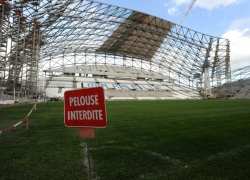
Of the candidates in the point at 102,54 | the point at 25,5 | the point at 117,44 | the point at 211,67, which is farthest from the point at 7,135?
the point at 211,67

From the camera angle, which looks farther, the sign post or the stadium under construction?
the stadium under construction

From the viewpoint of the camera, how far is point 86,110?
2.42 metres

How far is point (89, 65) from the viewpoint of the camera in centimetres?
5338

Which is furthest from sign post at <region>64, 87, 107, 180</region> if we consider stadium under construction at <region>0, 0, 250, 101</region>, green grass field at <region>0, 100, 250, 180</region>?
stadium under construction at <region>0, 0, 250, 101</region>

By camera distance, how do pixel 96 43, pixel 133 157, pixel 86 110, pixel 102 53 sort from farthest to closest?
pixel 102 53, pixel 96 43, pixel 133 157, pixel 86 110

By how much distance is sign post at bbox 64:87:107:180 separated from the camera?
2.25 m

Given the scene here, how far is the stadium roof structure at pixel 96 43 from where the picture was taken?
26484mm

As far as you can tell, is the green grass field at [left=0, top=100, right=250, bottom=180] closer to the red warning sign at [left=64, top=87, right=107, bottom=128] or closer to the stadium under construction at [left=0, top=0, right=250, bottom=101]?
the red warning sign at [left=64, top=87, right=107, bottom=128]

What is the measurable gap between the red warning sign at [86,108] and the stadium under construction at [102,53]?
984 inches

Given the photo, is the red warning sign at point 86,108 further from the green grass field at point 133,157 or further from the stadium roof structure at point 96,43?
the stadium roof structure at point 96,43

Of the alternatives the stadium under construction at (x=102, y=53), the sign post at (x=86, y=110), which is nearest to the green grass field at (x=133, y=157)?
the sign post at (x=86, y=110)

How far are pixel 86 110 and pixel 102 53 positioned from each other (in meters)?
50.6

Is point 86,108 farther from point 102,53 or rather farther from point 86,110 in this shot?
point 102,53

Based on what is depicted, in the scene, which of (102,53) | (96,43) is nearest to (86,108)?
(96,43)
